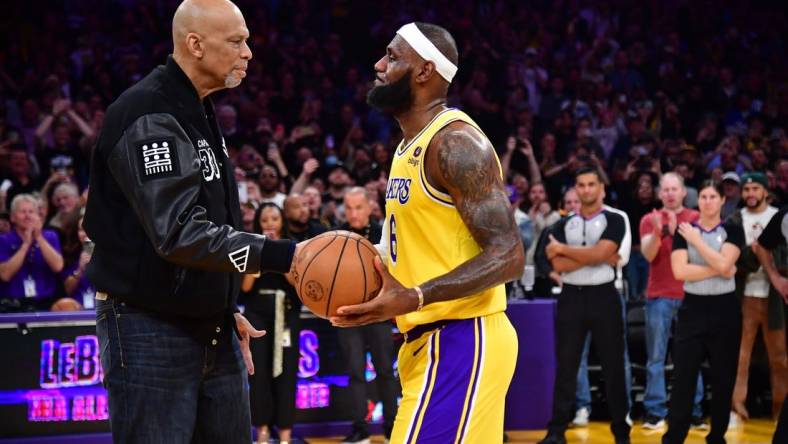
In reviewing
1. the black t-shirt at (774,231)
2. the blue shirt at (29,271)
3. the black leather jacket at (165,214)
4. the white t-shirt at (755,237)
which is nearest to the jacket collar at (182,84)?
the black leather jacket at (165,214)

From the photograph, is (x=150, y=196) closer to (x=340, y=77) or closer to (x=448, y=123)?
(x=448, y=123)

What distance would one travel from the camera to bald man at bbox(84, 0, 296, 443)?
136 inches

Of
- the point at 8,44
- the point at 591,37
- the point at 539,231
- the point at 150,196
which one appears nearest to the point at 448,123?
the point at 150,196

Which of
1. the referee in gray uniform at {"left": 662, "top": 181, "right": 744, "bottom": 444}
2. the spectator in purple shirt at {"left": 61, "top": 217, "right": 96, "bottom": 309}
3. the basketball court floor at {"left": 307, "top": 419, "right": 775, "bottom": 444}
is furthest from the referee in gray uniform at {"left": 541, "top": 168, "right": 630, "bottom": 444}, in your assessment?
the spectator in purple shirt at {"left": 61, "top": 217, "right": 96, "bottom": 309}

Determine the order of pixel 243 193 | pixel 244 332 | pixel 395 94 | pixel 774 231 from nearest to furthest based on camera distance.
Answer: pixel 244 332 → pixel 395 94 → pixel 774 231 → pixel 243 193

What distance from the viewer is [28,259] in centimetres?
880

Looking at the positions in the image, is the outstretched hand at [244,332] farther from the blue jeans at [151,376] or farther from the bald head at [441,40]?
the bald head at [441,40]

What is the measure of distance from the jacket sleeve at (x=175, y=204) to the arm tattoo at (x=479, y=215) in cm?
63

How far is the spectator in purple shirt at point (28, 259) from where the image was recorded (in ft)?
28.7

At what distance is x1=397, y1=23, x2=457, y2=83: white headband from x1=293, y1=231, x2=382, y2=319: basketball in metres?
0.92

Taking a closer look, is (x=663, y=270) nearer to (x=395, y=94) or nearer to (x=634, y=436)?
(x=634, y=436)

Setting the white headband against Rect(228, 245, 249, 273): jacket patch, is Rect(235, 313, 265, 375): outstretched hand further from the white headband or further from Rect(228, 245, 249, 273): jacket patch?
the white headband

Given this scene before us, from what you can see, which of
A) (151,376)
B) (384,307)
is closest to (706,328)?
(384,307)

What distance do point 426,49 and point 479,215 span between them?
0.80 metres
